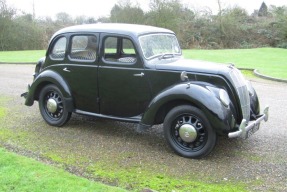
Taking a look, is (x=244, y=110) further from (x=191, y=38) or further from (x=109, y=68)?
(x=191, y=38)

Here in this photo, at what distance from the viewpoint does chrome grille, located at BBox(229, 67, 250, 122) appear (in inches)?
200

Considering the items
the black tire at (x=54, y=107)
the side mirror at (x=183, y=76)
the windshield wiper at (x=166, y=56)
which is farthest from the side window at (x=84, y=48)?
the side mirror at (x=183, y=76)

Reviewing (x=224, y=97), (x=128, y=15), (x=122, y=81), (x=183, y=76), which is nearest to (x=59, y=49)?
(x=122, y=81)

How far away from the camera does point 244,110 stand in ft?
16.9

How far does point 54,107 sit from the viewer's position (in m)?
6.38

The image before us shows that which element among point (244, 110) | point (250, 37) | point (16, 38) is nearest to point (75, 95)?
point (244, 110)

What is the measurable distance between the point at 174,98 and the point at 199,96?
15.3 inches

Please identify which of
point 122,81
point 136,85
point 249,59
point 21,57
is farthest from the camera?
point 21,57

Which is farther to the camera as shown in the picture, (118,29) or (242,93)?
(118,29)

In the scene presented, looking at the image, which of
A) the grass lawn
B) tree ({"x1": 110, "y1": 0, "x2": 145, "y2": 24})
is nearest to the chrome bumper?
the grass lawn

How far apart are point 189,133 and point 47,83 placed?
304cm

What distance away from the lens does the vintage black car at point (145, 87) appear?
489cm

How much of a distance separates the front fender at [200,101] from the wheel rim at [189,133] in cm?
21

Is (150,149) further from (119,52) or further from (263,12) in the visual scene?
(263,12)
